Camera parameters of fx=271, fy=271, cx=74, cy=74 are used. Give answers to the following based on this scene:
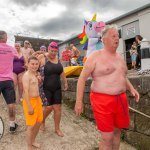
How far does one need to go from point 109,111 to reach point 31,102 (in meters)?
1.43

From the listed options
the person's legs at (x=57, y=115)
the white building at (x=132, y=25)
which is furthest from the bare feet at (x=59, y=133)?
the white building at (x=132, y=25)

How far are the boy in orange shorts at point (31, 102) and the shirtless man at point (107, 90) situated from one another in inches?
41.4

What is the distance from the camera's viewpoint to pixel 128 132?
17.1 feet

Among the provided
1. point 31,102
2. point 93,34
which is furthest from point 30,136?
point 93,34

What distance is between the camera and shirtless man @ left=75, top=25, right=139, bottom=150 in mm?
3393

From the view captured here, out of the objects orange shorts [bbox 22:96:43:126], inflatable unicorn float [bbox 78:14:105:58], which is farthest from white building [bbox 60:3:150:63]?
orange shorts [bbox 22:96:43:126]

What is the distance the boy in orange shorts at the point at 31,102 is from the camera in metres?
4.21

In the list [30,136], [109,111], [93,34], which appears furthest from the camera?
[93,34]

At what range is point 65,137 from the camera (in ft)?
17.4

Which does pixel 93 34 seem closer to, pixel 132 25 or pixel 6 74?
pixel 6 74

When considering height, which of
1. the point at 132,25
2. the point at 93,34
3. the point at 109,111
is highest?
the point at 132,25

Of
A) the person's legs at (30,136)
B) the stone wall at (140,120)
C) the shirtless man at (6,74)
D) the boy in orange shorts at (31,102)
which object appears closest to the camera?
the boy in orange shorts at (31,102)

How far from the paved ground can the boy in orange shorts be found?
0.60m

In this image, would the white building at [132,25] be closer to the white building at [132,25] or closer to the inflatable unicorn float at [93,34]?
the white building at [132,25]
